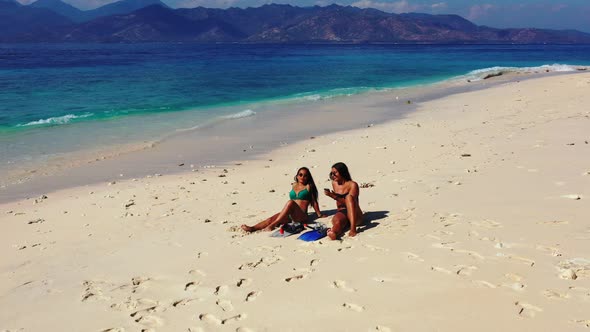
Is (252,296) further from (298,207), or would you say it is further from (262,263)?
(298,207)

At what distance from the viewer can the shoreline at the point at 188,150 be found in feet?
39.2

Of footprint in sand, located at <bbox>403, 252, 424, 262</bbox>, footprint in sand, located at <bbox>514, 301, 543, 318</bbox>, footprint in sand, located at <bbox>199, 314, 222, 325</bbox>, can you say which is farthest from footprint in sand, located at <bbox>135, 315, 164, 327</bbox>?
footprint in sand, located at <bbox>514, 301, 543, 318</bbox>

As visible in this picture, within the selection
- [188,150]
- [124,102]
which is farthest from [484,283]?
[124,102]

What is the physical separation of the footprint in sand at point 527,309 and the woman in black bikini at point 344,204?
266 cm

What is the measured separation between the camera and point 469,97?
25375 millimetres

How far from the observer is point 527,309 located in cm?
423

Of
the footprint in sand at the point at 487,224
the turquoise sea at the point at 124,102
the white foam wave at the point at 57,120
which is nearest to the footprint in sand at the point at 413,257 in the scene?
the footprint in sand at the point at 487,224

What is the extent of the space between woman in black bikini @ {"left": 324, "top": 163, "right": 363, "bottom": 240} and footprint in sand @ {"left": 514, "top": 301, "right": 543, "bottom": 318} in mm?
2660

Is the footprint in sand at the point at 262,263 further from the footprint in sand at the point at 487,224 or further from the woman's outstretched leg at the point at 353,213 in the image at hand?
the footprint in sand at the point at 487,224

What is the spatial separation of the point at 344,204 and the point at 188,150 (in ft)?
28.7

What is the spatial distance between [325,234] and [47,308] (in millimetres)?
3460

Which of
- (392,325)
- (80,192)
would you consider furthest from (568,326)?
(80,192)

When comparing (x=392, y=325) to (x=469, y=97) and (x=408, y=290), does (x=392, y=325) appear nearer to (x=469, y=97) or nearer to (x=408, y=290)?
(x=408, y=290)

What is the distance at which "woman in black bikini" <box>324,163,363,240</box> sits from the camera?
22.1 feet
